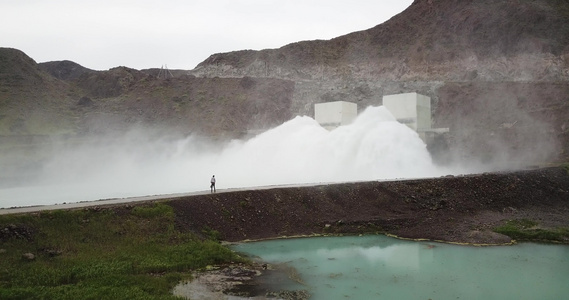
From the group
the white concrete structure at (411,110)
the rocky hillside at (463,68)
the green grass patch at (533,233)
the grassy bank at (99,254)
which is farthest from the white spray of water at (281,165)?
the green grass patch at (533,233)

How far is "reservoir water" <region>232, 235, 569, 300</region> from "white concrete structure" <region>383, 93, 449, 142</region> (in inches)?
946

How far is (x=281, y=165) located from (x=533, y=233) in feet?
80.7

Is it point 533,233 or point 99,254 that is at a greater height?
point 99,254

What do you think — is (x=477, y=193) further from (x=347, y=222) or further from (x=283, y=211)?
(x=283, y=211)

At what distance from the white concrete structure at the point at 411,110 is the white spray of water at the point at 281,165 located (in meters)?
1.19

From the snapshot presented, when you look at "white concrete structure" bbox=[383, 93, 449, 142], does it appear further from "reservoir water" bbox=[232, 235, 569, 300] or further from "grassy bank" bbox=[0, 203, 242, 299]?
"grassy bank" bbox=[0, 203, 242, 299]

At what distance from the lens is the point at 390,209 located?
1031 inches

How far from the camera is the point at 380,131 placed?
40.5m

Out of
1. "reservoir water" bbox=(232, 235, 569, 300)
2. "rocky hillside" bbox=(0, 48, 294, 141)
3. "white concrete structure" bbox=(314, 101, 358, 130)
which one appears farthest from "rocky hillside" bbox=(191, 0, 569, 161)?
"reservoir water" bbox=(232, 235, 569, 300)

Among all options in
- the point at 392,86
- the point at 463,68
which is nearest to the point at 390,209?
the point at 392,86

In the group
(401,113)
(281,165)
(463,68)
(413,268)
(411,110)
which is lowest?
(413,268)

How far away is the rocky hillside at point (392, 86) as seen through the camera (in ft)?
175

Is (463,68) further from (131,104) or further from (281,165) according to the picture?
(131,104)

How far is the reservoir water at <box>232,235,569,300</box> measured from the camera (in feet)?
47.4
